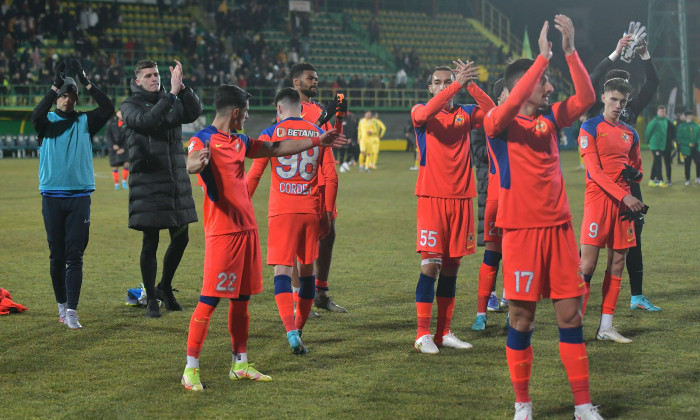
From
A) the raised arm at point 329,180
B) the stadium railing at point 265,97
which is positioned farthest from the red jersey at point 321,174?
the stadium railing at point 265,97

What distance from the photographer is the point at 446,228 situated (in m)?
6.41

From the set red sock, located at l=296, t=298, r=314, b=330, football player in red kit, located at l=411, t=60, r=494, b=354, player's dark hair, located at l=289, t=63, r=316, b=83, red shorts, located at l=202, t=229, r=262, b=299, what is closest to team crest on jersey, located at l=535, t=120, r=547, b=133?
football player in red kit, located at l=411, t=60, r=494, b=354

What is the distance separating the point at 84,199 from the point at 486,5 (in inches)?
1898

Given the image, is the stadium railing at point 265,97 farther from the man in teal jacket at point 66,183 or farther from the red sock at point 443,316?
the red sock at point 443,316

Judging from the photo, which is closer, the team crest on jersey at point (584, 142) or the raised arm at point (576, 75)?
the raised arm at point (576, 75)

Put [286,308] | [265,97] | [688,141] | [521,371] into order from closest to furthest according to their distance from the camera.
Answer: [521,371] < [286,308] < [688,141] < [265,97]

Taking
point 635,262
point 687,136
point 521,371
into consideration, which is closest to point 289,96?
point 521,371

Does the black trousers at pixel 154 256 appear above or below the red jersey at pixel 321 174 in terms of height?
below

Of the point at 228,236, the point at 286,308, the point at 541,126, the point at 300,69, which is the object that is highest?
the point at 300,69

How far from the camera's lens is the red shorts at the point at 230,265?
541 centimetres

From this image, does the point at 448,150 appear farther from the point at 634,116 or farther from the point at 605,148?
the point at 634,116

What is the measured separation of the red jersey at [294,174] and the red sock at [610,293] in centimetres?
242

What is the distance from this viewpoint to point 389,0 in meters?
49.1

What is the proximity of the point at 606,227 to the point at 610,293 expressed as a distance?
535 mm
